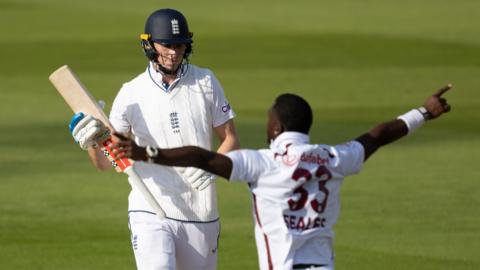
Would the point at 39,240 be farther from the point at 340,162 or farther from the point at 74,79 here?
the point at 340,162

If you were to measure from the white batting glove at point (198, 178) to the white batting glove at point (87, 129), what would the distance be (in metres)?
0.69

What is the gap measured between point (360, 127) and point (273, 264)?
12209 millimetres

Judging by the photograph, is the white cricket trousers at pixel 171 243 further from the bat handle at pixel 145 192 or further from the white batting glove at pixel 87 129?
the white batting glove at pixel 87 129

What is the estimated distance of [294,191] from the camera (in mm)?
6766

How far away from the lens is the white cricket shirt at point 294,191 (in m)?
6.75

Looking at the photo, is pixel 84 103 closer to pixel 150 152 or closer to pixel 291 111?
pixel 150 152

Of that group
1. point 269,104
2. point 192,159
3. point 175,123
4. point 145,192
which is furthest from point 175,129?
point 269,104

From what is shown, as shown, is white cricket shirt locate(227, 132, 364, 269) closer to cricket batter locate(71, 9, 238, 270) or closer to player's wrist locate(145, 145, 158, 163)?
player's wrist locate(145, 145, 158, 163)

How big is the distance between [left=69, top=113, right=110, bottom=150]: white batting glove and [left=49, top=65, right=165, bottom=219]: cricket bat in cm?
24

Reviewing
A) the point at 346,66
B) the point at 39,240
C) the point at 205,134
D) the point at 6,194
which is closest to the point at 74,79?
the point at 205,134

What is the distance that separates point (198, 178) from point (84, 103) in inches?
33.3

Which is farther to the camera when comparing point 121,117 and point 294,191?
point 121,117

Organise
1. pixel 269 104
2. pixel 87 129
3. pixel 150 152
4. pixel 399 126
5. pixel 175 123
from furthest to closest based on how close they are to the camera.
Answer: pixel 269 104, pixel 175 123, pixel 87 129, pixel 399 126, pixel 150 152

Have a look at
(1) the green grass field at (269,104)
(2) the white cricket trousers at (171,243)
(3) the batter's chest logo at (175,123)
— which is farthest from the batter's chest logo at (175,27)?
(1) the green grass field at (269,104)
